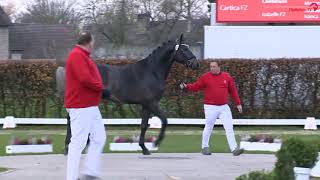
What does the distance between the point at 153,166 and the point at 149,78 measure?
2.56m

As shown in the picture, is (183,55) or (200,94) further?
(200,94)

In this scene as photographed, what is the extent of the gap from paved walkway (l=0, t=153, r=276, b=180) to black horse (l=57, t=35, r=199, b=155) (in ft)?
2.63

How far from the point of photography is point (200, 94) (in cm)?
2184

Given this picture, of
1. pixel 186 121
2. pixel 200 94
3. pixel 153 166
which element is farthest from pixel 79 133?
pixel 200 94

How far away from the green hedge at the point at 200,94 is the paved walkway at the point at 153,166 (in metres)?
8.74

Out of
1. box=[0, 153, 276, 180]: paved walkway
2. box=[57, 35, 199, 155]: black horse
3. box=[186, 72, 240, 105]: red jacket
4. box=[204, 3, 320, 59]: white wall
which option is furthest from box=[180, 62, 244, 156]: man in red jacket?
box=[204, 3, 320, 59]: white wall

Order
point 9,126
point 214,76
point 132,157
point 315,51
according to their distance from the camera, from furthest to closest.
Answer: point 315,51 < point 9,126 < point 214,76 < point 132,157

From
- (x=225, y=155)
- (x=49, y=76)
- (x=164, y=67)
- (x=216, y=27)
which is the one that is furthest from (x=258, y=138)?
(x=216, y=27)

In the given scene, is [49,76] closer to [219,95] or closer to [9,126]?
[9,126]

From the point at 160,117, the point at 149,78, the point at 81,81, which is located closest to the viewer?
the point at 81,81

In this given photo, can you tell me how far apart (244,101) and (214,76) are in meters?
8.75

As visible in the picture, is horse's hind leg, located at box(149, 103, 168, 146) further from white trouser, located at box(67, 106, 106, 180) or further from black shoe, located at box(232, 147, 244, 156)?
white trouser, located at box(67, 106, 106, 180)

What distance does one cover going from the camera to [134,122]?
21.3m

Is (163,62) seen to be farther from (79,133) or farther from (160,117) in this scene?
(79,133)
